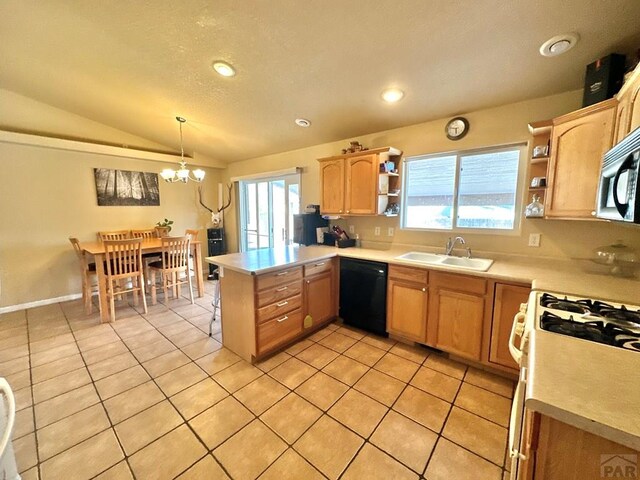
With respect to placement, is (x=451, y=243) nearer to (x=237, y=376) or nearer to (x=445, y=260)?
(x=445, y=260)

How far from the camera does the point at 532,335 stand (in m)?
1.04

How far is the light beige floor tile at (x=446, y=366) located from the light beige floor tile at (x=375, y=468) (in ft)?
3.39

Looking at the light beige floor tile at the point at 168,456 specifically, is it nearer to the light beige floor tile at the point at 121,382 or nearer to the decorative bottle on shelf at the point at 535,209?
the light beige floor tile at the point at 121,382

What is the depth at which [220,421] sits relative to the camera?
173 cm

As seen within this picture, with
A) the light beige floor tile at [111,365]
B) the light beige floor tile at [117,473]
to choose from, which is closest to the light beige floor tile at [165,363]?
the light beige floor tile at [111,365]

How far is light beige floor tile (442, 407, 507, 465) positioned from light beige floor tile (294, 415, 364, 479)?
2.01ft

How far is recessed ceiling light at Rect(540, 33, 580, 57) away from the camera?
5.35 ft

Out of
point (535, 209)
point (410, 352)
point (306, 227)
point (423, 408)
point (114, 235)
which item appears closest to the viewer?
point (423, 408)

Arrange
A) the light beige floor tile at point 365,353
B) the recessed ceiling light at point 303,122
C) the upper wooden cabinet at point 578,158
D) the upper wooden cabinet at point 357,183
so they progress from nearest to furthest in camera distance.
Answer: the upper wooden cabinet at point 578,158 → the light beige floor tile at point 365,353 → the upper wooden cabinet at point 357,183 → the recessed ceiling light at point 303,122


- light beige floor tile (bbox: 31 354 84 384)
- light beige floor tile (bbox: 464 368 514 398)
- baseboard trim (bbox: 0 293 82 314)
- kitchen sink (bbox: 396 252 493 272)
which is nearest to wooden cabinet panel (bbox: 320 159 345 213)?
kitchen sink (bbox: 396 252 493 272)

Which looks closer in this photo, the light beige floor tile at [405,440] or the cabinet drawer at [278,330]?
the light beige floor tile at [405,440]

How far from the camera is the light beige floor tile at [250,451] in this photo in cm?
142

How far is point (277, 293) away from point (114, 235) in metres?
3.43

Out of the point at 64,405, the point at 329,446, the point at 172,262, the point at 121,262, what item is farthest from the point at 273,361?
the point at 121,262
